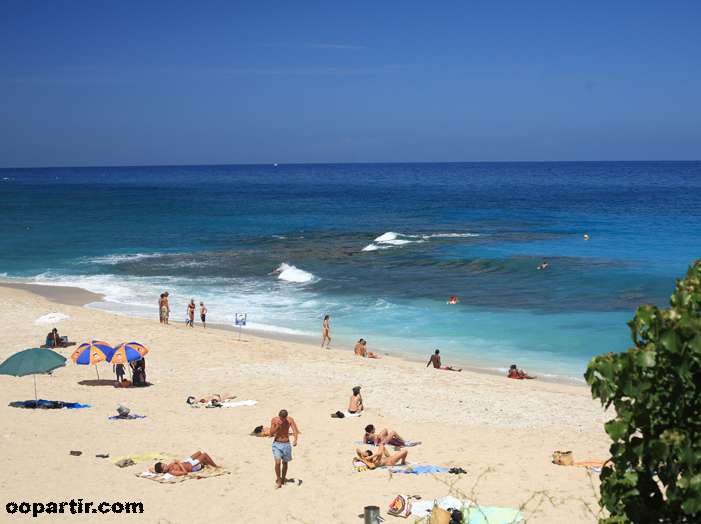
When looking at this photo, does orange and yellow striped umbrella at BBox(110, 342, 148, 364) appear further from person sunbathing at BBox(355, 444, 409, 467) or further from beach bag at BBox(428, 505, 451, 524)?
beach bag at BBox(428, 505, 451, 524)

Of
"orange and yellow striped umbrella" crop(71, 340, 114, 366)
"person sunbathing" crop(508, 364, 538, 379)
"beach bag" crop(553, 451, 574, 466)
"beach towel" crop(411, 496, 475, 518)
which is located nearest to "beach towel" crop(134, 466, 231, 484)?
"beach towel" crop(411, 496, 475, 518)

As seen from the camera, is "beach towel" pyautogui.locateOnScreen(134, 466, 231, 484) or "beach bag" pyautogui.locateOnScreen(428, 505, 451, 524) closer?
"beach bag" pyautogui.locateOnScreen(428, 505, 451, 524)

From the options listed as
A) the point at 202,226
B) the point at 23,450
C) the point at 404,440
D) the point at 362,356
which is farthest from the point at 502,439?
the point at 202,226

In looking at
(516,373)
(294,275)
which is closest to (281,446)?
(516,373)

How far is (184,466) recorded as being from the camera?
33.6 feet

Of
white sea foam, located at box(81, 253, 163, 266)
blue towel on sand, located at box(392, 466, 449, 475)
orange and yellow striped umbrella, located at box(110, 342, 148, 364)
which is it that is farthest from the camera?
white sea foam, located at box(81, 253, 163, 266)

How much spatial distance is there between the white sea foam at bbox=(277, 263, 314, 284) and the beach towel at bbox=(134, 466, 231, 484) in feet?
70.5

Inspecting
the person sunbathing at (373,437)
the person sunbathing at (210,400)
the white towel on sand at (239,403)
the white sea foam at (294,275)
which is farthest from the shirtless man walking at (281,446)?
the white sea foam at (294,275)

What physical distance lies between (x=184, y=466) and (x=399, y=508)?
3832mm

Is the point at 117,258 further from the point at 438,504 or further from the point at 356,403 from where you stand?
the point at 438,504

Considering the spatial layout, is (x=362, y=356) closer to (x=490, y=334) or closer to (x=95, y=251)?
(x=490, y=334)

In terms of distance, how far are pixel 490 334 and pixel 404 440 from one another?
1095cm

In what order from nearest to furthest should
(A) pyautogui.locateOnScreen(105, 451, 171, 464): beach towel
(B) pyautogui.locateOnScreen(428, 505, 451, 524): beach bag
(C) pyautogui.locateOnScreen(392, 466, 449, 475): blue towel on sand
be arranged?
(B) pyautogui.locateOnScreen(428, 505, 451, 524): beach bag
(C) pyautogui.locateOnScreen(392, 466, 449, 475): blue towel on sand
(A) pyautogui.locateOnScreen(105, 451, 171, 464): beach towel

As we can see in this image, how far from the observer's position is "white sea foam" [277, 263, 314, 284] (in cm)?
3219
